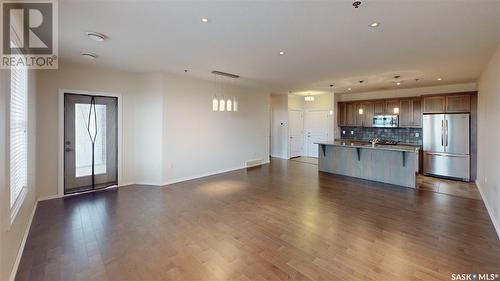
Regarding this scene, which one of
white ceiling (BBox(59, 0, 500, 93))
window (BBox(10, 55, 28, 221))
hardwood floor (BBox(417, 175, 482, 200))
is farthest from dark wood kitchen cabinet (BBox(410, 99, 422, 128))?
window (BBox(10, 55, 28, 221))

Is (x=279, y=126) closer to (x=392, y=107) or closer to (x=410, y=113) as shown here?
(x=392, y=107)

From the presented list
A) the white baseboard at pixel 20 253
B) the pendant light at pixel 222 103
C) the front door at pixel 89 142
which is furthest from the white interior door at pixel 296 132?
Answer: the white baseboard at pixel 20 253

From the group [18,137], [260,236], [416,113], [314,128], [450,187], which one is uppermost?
[416,113]

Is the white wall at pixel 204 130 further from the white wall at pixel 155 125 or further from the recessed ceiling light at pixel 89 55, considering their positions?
the recessed ceiling light at pixel 89 55

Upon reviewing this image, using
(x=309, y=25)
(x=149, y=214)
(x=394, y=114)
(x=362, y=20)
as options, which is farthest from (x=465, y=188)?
(x=149, y=214)

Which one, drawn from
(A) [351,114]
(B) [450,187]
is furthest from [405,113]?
(B) [450,187]

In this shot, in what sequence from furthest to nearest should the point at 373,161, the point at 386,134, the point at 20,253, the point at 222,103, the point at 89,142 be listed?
the point at 386,134, the point at 373,161, the point at 222,103, the point at 89,142, the point at 20,253

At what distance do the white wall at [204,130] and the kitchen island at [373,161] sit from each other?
247 cm

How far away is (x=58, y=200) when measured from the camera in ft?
15.0

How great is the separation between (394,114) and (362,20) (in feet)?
19.7

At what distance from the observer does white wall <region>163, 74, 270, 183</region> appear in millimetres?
5832

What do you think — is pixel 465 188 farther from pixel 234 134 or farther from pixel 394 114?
pixel 234 134

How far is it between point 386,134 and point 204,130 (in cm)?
625

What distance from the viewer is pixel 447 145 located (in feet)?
20.7
